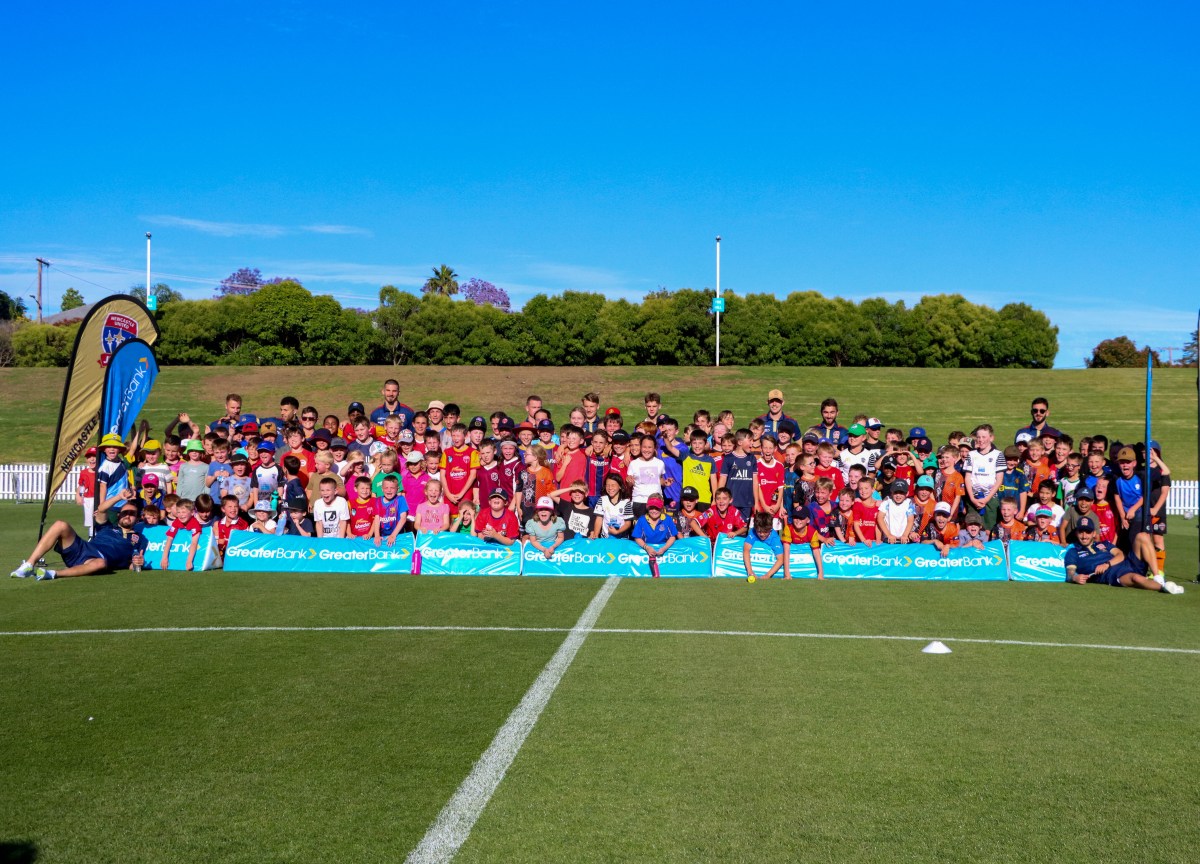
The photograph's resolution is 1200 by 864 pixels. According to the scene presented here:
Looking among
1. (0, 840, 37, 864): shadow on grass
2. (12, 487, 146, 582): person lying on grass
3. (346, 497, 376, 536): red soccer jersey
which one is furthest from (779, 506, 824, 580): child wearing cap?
(0, 840, 37, 864): shadow on grass

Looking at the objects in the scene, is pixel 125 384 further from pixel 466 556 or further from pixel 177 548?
pixel 466 556

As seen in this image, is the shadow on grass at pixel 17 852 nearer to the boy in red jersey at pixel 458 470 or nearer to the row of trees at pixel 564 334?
the boy in red jersey at pixel 458 470

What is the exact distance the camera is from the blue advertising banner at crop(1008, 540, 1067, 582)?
12.5 meters

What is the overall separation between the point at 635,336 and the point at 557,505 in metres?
44.2

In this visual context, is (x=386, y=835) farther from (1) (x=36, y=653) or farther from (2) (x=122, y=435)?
(2) (x=122, y=435)

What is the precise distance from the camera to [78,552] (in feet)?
38.9

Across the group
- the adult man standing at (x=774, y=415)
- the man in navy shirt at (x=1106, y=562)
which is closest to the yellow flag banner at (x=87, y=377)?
the adult man standing at (x=774, y=415)

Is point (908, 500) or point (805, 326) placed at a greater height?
point (805, 326)

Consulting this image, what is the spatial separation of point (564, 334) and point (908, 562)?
45.3 metres

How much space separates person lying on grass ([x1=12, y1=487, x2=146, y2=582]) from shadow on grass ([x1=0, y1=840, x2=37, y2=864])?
8223mm

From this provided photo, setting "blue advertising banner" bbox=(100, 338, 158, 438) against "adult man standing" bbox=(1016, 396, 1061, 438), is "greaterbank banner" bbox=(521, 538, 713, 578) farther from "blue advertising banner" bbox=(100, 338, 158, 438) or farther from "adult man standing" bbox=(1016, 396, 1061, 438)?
"blue advertising banner" bbox=(100, 338, 158, 438)

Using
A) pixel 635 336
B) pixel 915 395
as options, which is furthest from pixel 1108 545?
pixel 635 336

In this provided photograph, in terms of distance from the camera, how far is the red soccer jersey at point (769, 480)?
13.4 metres

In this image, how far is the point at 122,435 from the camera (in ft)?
45.7
